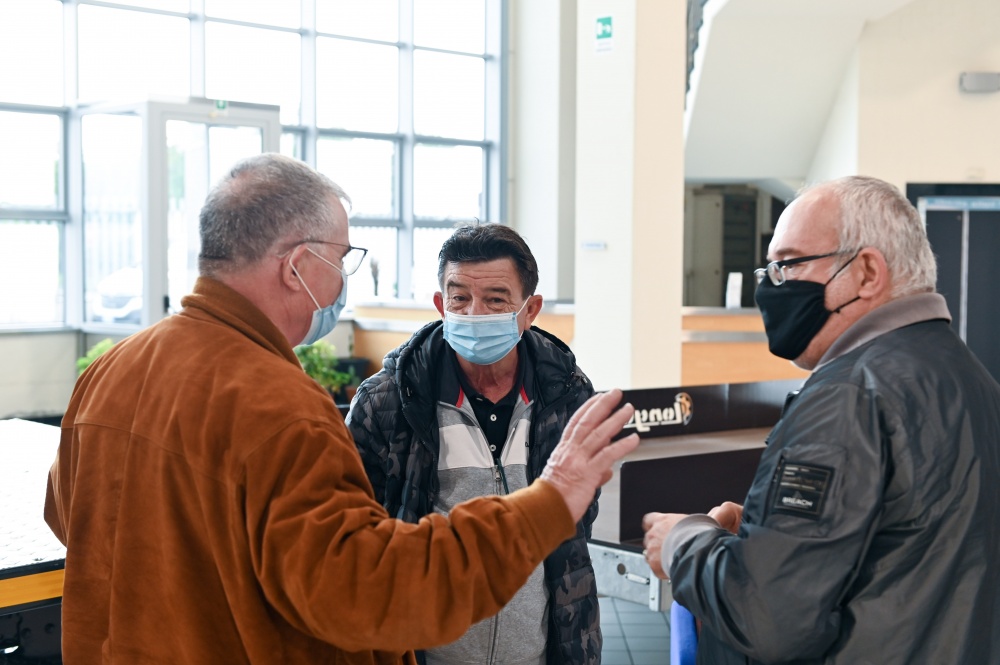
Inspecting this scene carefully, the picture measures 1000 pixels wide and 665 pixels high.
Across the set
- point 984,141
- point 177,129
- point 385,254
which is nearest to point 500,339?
point 177,129

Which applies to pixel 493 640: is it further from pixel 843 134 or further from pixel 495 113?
pixel 495 113

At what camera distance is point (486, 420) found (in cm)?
235

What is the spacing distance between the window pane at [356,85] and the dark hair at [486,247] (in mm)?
10089

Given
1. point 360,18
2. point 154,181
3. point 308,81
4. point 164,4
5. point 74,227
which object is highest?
point 360,18

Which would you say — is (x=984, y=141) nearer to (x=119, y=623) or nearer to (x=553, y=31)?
(x=553, y=31)

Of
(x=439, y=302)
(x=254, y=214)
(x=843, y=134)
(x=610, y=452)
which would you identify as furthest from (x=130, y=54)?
(x=610, y=452)

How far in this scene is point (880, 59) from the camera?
9.91m

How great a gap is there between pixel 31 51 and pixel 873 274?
10081 millimetres

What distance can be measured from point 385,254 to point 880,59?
20.1ft

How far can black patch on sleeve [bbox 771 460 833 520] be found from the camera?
1508 millimetres

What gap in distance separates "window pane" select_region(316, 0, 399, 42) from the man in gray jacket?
1138cm

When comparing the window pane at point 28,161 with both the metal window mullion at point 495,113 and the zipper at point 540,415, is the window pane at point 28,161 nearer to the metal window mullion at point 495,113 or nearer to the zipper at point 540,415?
the metal window mullion at point 495,113

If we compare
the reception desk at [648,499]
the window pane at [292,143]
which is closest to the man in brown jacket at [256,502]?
the reception desk at [648,499]

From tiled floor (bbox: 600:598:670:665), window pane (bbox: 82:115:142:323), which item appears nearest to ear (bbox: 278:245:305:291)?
tiled floor (bbox: 600:598:670:665)
